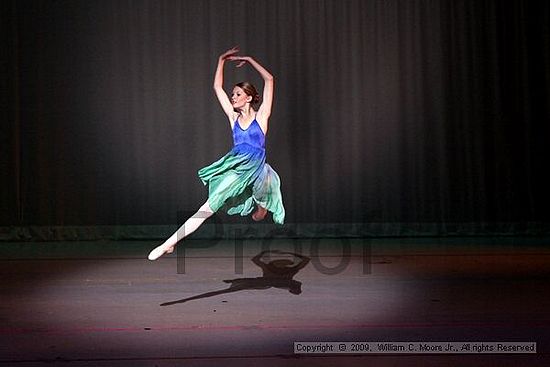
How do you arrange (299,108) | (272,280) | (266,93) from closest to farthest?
(266,93), (272,280), (299,108)

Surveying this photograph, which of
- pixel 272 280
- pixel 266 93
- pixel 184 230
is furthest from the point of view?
pixel 272 280

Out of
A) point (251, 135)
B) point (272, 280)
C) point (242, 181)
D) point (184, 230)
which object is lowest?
point (272, 280)

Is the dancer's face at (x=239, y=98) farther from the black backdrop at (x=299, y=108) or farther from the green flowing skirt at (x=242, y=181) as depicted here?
the black backdrop at (x=299, y=108)

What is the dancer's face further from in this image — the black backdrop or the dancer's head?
the black backdrop

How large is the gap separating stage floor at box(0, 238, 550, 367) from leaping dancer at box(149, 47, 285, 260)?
488 millimetres

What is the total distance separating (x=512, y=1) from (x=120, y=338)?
5.57 meters

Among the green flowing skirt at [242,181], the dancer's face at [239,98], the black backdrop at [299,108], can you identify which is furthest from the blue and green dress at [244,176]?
the black backdrop at [299,108]

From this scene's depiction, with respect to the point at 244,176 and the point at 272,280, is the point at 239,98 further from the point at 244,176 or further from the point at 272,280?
the point at 272,280

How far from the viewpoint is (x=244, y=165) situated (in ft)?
12.4

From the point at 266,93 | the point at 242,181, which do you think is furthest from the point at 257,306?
the point at 266,93

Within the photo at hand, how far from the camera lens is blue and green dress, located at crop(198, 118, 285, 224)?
372cm

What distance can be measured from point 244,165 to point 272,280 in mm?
798

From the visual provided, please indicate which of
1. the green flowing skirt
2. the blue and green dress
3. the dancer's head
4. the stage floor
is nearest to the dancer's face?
the dancer's head

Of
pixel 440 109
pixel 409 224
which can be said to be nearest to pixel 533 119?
pixel 440 109
